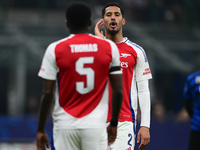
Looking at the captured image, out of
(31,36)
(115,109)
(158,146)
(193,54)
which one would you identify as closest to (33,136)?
(158,146)

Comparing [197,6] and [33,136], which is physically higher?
[197,6]

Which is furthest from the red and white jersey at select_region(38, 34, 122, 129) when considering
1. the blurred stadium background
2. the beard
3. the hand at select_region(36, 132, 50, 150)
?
the blurred stadium background

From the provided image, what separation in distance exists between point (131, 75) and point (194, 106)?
2197mm

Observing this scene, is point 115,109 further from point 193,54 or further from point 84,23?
point 193,54

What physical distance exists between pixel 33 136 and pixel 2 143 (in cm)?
73

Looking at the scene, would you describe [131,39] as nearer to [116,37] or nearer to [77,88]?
[116,37]

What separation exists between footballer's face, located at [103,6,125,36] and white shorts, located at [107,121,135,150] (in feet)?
3.71

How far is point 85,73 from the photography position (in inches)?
193

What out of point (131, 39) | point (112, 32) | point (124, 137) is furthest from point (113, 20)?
point (131, 39)

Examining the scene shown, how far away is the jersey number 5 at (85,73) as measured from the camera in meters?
4.88

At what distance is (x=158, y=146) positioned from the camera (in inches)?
507

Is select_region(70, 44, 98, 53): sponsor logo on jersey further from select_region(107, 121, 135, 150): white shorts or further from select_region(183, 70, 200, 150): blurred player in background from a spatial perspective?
select_region(183, 70, 200, 150): blurred player in background

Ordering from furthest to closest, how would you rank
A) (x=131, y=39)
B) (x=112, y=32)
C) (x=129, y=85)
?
(x=131, y=39), (x=112, y=32), (x=129, y=85)

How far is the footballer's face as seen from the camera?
265 inches
